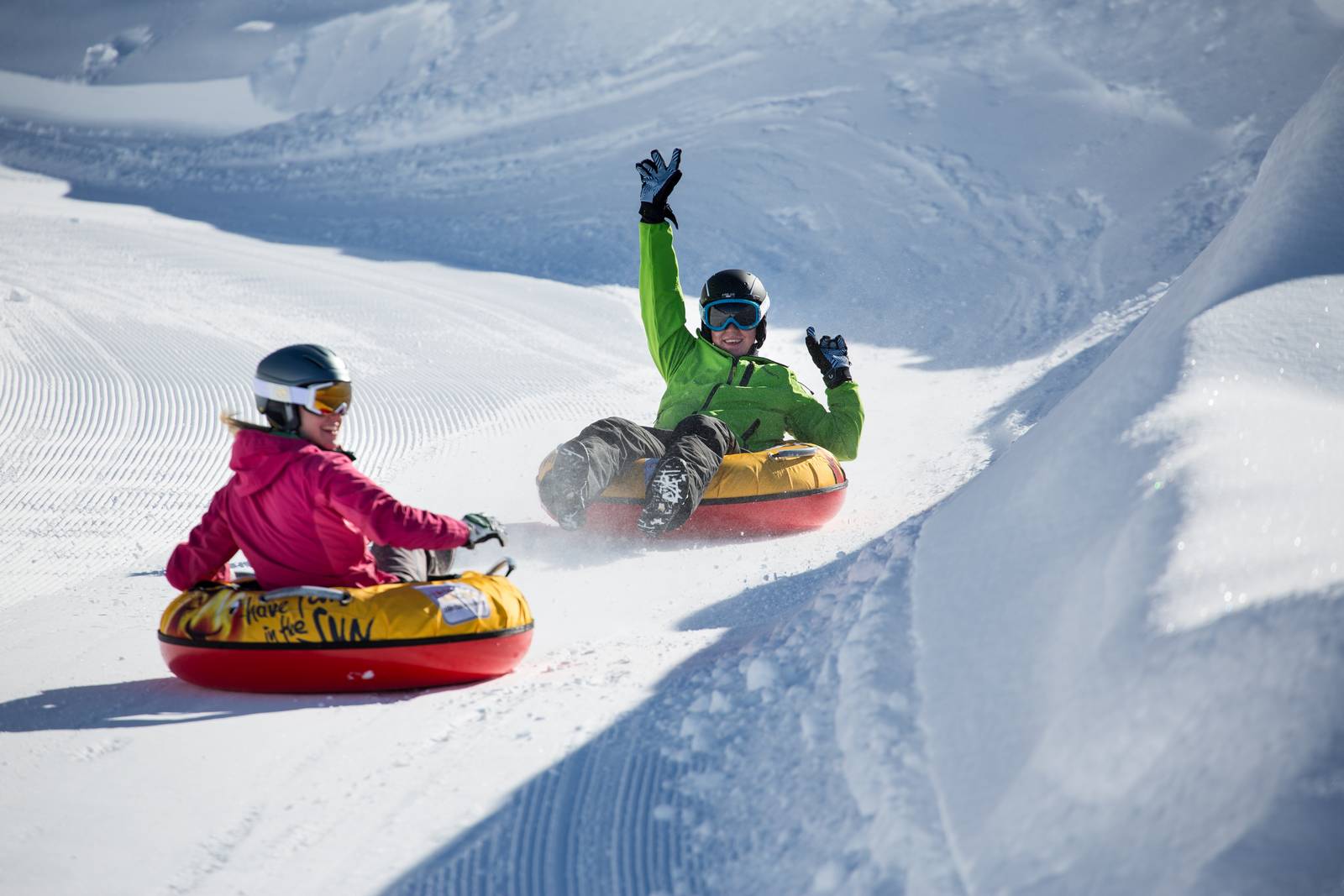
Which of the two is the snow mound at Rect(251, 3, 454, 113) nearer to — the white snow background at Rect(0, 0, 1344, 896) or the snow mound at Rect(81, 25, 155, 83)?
the white snow background at Rect(0, 0, 1344, 896)

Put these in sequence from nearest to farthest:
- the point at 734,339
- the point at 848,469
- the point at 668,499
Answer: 1. the point at 668,499
2. the point at 734,339
3. the point at 848,469

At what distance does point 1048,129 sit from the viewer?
1157cm

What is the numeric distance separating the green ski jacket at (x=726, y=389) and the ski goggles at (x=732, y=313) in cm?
12

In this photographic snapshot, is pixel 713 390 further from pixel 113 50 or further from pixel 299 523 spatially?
pixel 113 50

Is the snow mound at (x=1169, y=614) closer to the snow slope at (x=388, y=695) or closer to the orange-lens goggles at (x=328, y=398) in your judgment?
the snow slope at (x=388, y=695)

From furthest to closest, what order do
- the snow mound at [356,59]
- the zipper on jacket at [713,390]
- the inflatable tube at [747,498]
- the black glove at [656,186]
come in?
the snow mound at [356,59], the zipper on jacket at [713,390], the black glove at [656,186], the inflatable tube at [747,498]

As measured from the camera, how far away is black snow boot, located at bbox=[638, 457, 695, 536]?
447 cm

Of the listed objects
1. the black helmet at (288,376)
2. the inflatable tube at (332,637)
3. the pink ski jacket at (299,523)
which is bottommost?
the inflatable tube at (332,637)

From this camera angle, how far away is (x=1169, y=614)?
192 cm

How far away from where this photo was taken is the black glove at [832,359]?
526 centimetres

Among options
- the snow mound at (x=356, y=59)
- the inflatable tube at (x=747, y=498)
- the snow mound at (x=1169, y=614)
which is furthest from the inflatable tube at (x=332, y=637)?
the snow mound at (x=356, y=59)

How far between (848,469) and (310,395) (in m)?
3.55

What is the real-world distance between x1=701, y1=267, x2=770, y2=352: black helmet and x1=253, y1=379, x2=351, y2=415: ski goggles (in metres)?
2.48

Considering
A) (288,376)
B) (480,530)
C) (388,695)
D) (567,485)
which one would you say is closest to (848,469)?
(567,485)
